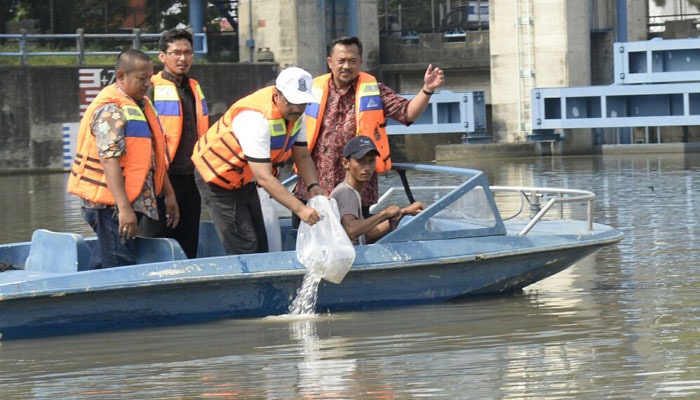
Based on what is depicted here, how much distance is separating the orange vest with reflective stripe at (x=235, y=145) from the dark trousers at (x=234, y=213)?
0.06m

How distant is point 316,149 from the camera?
864 cm

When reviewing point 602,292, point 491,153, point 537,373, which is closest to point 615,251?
point 602,292

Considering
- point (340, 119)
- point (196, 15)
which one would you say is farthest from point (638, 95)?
point (340, 119)

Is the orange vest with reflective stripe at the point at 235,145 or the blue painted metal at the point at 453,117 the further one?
the blue painted metal at the point at 453,117

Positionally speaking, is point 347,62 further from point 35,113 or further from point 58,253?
point 35,113

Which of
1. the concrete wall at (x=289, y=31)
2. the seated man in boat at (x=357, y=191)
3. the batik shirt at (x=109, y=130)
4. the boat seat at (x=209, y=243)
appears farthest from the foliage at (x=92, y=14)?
the batik shirt at (x=109, y=130)

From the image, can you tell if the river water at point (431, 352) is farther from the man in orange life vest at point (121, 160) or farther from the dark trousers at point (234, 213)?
the man in orange life vest at point (121, 160)

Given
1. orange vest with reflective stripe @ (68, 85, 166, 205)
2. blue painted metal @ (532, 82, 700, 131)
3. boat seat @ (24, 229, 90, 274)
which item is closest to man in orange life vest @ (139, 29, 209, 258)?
boat seat @ (24, 229, 90, 274)

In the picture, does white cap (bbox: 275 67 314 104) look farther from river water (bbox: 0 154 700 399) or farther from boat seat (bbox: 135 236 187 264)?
river water (bbox: 0 154 700 399)

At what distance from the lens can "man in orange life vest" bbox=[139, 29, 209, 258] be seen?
851 centimetres

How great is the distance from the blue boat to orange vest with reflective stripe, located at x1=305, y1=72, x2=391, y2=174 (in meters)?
0.38

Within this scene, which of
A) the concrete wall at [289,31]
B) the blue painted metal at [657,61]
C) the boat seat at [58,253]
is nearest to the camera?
the boat seat at [58,253]

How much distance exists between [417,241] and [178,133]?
1579 mm

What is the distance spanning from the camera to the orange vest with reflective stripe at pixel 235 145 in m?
7.87
